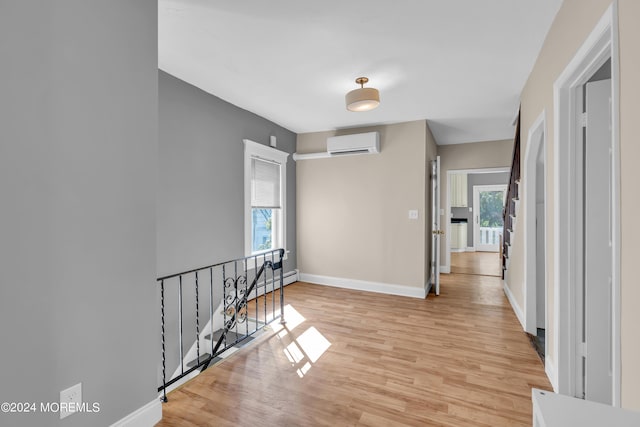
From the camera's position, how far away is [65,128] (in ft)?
4.41

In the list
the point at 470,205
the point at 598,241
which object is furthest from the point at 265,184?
the point at 470,205

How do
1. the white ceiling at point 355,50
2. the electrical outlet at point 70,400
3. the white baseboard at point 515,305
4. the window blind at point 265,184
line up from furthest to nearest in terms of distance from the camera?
the window blind at point 265,184 → the white baseboard at point 515,305 → the white ceiling at point 355,50 → the electrical outlet at point 70,400

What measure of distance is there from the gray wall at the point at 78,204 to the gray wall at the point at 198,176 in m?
1.18

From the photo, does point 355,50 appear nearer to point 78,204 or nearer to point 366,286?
point 78,204

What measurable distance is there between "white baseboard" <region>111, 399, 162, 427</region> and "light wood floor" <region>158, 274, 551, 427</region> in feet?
0.31

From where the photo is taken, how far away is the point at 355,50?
7.83 ft

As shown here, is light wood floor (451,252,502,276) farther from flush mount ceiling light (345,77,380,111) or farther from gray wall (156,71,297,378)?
gray wall (156,71,297,378)

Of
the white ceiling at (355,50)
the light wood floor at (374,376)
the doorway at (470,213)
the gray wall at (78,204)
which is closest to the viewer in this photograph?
the gray wall at (78,204)

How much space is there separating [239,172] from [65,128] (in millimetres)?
2410

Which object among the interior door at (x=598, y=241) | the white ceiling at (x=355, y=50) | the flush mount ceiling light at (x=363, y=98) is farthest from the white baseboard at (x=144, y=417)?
the flush mount ceiling light at (x=363, y=98)

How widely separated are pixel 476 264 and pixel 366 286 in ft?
11.8

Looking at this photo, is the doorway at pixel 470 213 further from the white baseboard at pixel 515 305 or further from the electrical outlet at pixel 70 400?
the electrical outlet at pixel 70 400

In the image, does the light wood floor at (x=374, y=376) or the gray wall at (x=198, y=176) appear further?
the gray wall at (x=198, y=176)

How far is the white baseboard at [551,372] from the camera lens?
1.94 metres
